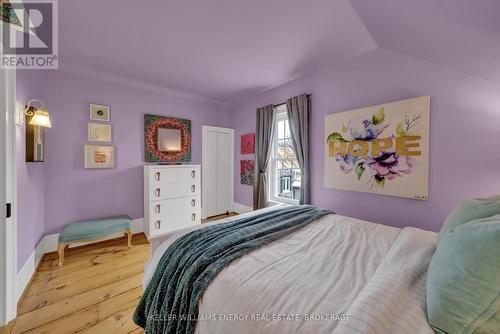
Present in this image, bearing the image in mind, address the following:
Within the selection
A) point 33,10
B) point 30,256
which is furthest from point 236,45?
point 30,256

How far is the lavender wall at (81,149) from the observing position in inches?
102

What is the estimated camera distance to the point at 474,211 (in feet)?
3.30

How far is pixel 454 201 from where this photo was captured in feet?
6.14

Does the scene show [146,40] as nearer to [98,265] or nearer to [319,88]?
[319,88]

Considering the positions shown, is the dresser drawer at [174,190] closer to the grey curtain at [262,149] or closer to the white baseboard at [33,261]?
the grey curtain at [262,149]

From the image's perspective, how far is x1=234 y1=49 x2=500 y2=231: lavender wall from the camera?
1.73 m

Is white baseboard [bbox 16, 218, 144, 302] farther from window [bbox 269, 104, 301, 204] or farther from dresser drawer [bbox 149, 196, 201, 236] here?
window [bbox 269, 104, 301, 204]

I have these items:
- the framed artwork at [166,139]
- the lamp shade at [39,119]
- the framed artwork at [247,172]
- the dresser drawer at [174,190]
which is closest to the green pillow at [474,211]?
the framed artwork at [247,172]

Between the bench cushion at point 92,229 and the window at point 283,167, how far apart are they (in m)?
2.41

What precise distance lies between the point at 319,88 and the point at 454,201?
2.00 metres

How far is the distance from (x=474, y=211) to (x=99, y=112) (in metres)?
3.99

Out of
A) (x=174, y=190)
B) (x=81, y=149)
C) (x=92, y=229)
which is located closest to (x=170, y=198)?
(x=174, y=190)

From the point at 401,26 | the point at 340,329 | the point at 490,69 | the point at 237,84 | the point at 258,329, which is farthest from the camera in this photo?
the point at 237,84

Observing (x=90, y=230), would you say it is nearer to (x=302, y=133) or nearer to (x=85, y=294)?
(x=85, y=294)
